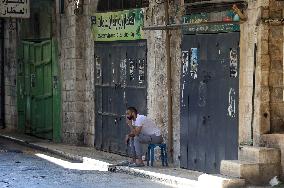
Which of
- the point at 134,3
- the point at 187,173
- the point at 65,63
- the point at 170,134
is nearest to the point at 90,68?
the point at 65,63

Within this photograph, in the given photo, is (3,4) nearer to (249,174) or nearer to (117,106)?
(117,106)

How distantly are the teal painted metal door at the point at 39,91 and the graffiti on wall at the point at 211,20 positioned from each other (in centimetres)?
656

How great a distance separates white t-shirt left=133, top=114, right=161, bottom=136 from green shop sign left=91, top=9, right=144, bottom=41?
7.12 ft

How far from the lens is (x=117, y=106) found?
16438 mm

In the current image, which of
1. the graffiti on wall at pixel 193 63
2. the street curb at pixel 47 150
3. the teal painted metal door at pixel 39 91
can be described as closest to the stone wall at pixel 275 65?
the graffiti on wall at pixel 193 63

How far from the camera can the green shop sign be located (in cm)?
1550

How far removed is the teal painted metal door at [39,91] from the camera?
19.4 metres

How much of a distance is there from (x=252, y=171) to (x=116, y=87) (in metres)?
5.96

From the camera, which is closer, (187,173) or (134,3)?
(187,173)

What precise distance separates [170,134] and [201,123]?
120cm

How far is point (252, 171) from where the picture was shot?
11.1m

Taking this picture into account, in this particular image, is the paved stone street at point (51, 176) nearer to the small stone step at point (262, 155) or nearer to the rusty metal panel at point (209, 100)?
the rusty metal panel at point (209, 100)

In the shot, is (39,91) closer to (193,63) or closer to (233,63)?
(193,63)

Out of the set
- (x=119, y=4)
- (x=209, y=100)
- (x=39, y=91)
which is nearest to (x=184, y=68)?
(x=209, y=100)
